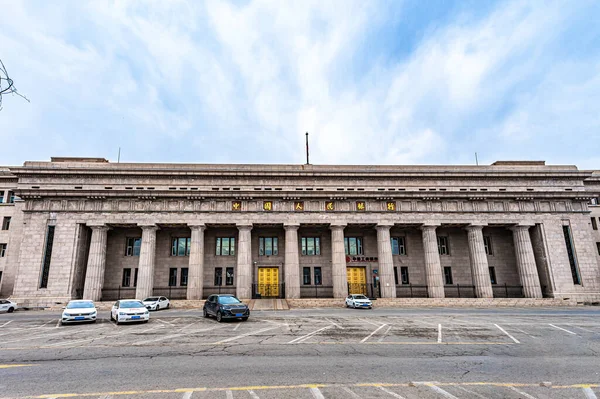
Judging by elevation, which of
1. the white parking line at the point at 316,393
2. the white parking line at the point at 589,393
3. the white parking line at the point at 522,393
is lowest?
the white parking line at the point at 589,393

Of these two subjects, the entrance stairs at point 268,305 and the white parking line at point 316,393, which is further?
the entrance stairs at point 268,305

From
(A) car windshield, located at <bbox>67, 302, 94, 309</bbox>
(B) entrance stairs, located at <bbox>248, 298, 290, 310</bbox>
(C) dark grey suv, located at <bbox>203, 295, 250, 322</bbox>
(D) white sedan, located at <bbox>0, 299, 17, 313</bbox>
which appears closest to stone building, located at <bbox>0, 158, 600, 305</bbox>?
(D) white sedan, located at <bbox>0, 299, 17, 313</bbox>

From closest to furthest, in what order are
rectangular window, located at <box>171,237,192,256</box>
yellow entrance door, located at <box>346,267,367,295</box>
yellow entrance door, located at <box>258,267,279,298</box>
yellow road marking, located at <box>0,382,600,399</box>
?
yellow road marking, located at <box>0,382,600,399</box> < yellow entrance door, located at <box>258,267,279,298</box> < yellow entrance door, located at <box>346,267,367,295</box> < rectangular window, located at <box>171,237,192,256</box>

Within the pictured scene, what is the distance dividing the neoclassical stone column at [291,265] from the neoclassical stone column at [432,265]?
1370cm

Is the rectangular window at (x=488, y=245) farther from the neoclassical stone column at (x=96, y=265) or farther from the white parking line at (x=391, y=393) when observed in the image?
the neoclassical stone column at (x=96, y=265)

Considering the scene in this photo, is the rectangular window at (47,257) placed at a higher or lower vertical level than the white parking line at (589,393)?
higher

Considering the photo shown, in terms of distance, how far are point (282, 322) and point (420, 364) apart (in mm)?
10427

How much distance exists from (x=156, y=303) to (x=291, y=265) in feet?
42.2

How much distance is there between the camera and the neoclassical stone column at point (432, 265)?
32.8m

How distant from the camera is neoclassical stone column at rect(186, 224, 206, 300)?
31969 mm

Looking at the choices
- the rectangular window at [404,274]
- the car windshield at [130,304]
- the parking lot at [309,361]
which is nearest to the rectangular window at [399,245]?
the rectangular window at [404,274]

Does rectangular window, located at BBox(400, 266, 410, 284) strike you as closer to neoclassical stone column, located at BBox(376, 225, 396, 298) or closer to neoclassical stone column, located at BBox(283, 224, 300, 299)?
neoclassical stone column, located at BBox(376, 225, 396, 298)

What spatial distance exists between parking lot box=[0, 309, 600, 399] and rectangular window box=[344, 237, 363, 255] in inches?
845

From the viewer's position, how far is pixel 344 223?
34.3 meters
